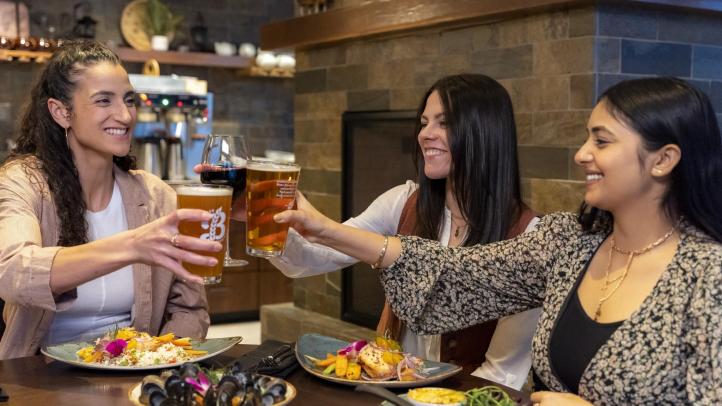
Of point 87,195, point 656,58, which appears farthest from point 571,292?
point 656,58

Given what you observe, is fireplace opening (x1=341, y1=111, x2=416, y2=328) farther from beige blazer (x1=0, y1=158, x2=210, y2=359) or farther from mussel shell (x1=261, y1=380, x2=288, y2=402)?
mussel shell (x1=261, y1=380, x2=288, y2=402)

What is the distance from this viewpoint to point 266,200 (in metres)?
1.74

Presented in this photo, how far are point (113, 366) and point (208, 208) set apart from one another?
45 centimetres

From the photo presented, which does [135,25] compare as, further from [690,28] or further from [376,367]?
[376,367]

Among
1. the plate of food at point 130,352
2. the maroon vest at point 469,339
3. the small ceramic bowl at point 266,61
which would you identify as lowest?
the maroon vest at point 469,339

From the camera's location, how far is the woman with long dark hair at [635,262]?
5.46 feet

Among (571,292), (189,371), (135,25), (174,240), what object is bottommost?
(189,371)

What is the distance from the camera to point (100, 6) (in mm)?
6863

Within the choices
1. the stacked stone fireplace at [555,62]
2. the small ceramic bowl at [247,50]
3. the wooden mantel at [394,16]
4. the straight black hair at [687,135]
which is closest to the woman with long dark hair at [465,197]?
the straight black hair at [687,135]

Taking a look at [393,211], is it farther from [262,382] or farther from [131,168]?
[262,382]

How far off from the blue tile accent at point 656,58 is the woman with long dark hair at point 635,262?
1.52 metres

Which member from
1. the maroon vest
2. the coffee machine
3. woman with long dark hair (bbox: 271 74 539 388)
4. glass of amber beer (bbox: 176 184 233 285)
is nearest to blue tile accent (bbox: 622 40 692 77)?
woman with long dark hair (bbox: 271 74 539 388)

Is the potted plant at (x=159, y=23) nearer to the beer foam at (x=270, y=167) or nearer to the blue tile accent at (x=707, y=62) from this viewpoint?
the blue tile accent at (x=707, y=62)

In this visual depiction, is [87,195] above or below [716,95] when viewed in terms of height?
below
